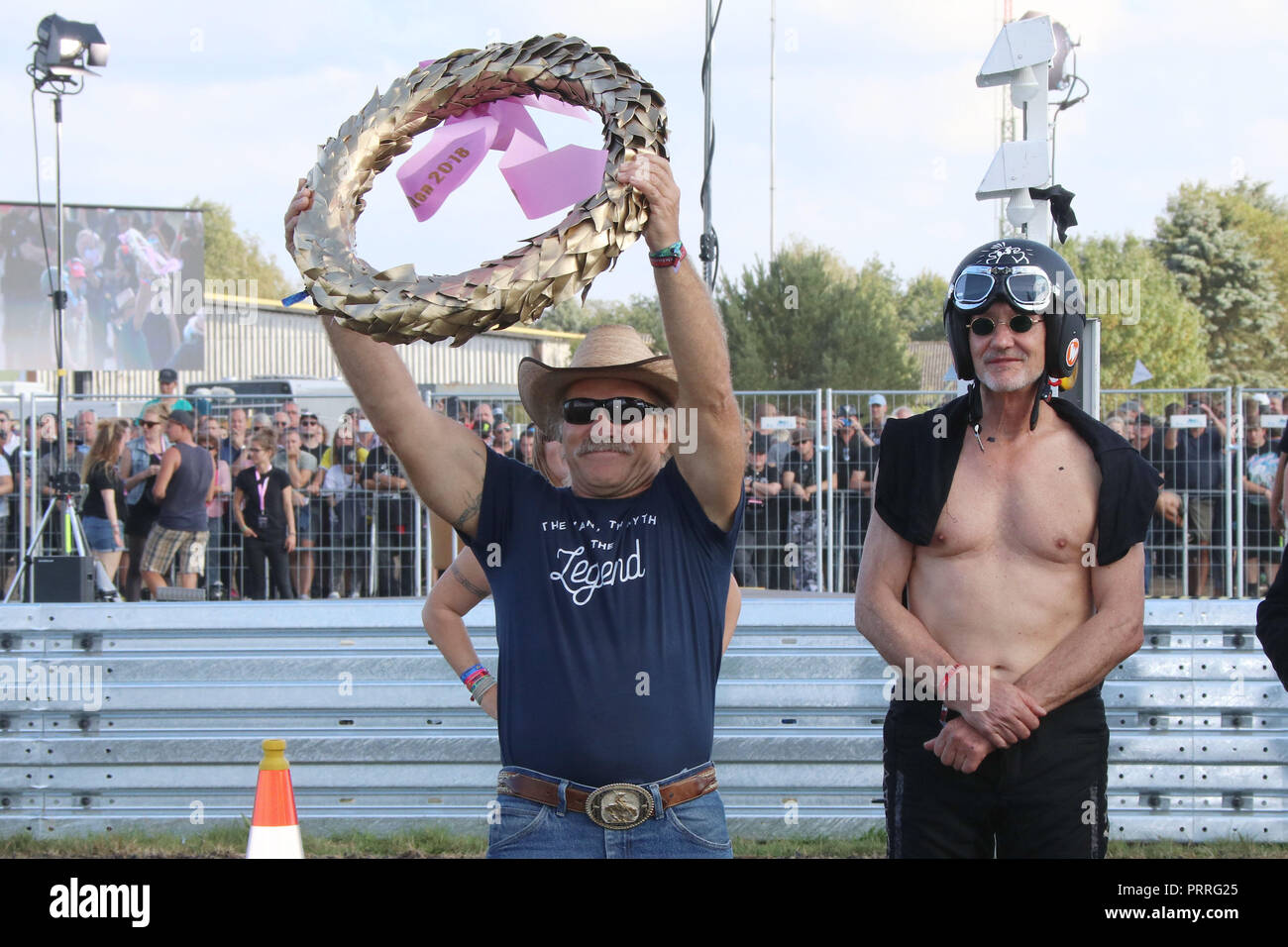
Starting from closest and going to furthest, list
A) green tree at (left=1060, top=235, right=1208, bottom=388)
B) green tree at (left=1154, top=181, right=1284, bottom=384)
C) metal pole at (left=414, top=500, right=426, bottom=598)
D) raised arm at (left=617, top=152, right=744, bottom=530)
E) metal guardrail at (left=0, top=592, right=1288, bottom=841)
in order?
raised arm at (left=617, top=152, right=744, bottom=530) → metal guardrail at (left=0, top=592, right=1288, bottom=841) → metal pole at (left=414, top=500, right=426, bottom=598) → green tree at (left=1060, top=235, right=1208, bottom=388) → green tree at (left=1154, top=181, right=1284, bottom=384)

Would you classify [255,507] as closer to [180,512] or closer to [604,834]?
[180,512]

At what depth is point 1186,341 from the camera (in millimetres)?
45344

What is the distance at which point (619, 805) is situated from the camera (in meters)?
2.90

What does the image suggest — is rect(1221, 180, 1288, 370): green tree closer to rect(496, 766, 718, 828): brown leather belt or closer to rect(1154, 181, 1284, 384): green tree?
rect(1154, 181, 1284, 384): green tree

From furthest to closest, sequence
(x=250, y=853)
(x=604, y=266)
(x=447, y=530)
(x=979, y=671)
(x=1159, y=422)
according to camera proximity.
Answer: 1. (x=1159, y=422)
2. (x=447, y=530)
3. (x=250, y=853)
4. (x=979, y=671)
5. (x=604, y=266)

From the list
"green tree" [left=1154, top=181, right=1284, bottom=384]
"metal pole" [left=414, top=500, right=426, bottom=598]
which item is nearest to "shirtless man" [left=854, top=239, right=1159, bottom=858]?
"metal pole" [left=414, top=500, right=426, bottom=598]

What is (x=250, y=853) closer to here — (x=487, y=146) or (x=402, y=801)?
(x=487, y=146)

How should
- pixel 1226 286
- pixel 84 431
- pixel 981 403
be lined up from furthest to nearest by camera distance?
pixel 1226 286, pixel 84 431, pixel 981 403

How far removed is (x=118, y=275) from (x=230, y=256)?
52502 mm

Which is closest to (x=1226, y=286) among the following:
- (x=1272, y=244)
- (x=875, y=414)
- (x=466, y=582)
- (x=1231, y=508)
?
(x=1272, y=244)

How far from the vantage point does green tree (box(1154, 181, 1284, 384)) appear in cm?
5131

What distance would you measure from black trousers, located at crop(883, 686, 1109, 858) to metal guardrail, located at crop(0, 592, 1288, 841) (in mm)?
2789

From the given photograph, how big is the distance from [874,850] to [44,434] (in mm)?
10002
